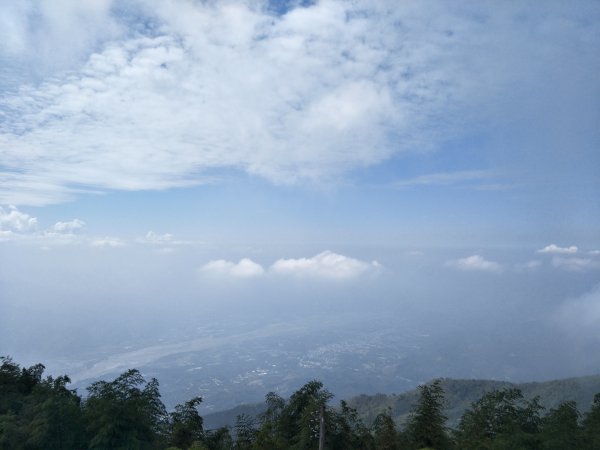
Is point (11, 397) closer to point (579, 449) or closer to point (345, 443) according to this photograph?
point (345, 443)

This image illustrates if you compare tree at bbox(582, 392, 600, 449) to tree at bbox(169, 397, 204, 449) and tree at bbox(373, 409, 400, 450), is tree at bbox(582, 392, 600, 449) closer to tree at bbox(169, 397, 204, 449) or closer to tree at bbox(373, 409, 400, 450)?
tree at bbox(373, 409, 400, 450)

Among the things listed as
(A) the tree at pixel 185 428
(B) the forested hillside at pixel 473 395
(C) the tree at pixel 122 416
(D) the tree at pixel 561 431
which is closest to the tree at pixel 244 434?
(A) the tree at pixel 185 428

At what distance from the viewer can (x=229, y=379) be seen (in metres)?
178

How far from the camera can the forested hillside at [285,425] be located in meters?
16.6

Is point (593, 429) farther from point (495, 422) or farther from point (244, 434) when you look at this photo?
point (244, 434)

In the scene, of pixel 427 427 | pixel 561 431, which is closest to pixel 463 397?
pixel 427 427

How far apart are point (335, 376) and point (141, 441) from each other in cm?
18775

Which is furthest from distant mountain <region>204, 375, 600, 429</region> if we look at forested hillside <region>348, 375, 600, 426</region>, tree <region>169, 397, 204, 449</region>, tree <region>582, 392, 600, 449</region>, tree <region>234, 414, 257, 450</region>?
tree <region>582, 392, 600, 449</region>

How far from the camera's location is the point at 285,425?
69.5ft

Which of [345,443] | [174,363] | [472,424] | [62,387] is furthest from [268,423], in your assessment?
[174,363]

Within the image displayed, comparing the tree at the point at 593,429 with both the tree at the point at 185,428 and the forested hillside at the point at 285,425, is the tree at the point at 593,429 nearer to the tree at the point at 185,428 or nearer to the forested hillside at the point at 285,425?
the forested hillside at the point at 285,425

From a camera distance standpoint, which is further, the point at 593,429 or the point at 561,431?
the point at 593,429

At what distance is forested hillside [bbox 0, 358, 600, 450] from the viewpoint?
16562 mm

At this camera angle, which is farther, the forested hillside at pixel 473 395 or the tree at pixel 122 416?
the forested hillside at pixel 473 395
